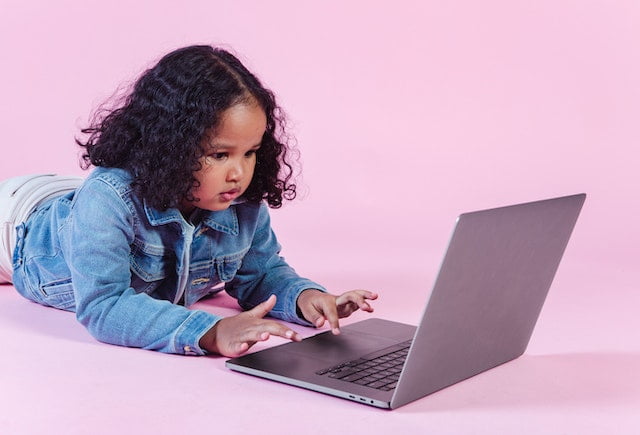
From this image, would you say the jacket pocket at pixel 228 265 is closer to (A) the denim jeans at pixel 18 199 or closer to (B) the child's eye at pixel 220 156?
(B) the child's eye at pixel 220 156

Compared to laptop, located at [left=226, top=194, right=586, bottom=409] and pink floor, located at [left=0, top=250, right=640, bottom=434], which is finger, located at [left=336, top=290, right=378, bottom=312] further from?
pink floor, located at [left=0, top=250, right=640, bottom=434]

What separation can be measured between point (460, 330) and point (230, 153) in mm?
522

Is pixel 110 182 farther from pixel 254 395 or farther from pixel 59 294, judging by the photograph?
pixel 254 395

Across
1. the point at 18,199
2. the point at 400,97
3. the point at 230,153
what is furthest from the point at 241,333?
the point at 400,97

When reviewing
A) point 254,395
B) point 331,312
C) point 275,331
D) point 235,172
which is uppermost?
point 235,172

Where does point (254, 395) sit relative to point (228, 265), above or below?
below

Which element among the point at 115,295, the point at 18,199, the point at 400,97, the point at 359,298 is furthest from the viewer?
the point at 400,97

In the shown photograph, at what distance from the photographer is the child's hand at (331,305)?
1.87m

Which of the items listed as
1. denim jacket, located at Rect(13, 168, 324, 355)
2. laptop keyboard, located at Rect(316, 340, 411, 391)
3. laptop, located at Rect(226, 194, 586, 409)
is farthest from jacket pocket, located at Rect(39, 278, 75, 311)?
laptop keyboard, located at Rect(316, 340, 411, 391)

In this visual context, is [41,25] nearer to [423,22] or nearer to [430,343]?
[423,22]

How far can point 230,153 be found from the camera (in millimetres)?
1815

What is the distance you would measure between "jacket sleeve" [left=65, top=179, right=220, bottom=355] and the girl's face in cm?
14

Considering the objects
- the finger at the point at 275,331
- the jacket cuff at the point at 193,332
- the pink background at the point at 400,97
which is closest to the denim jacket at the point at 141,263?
the jacket cuff at the point at 193,332

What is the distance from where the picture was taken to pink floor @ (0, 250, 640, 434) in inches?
57.1
